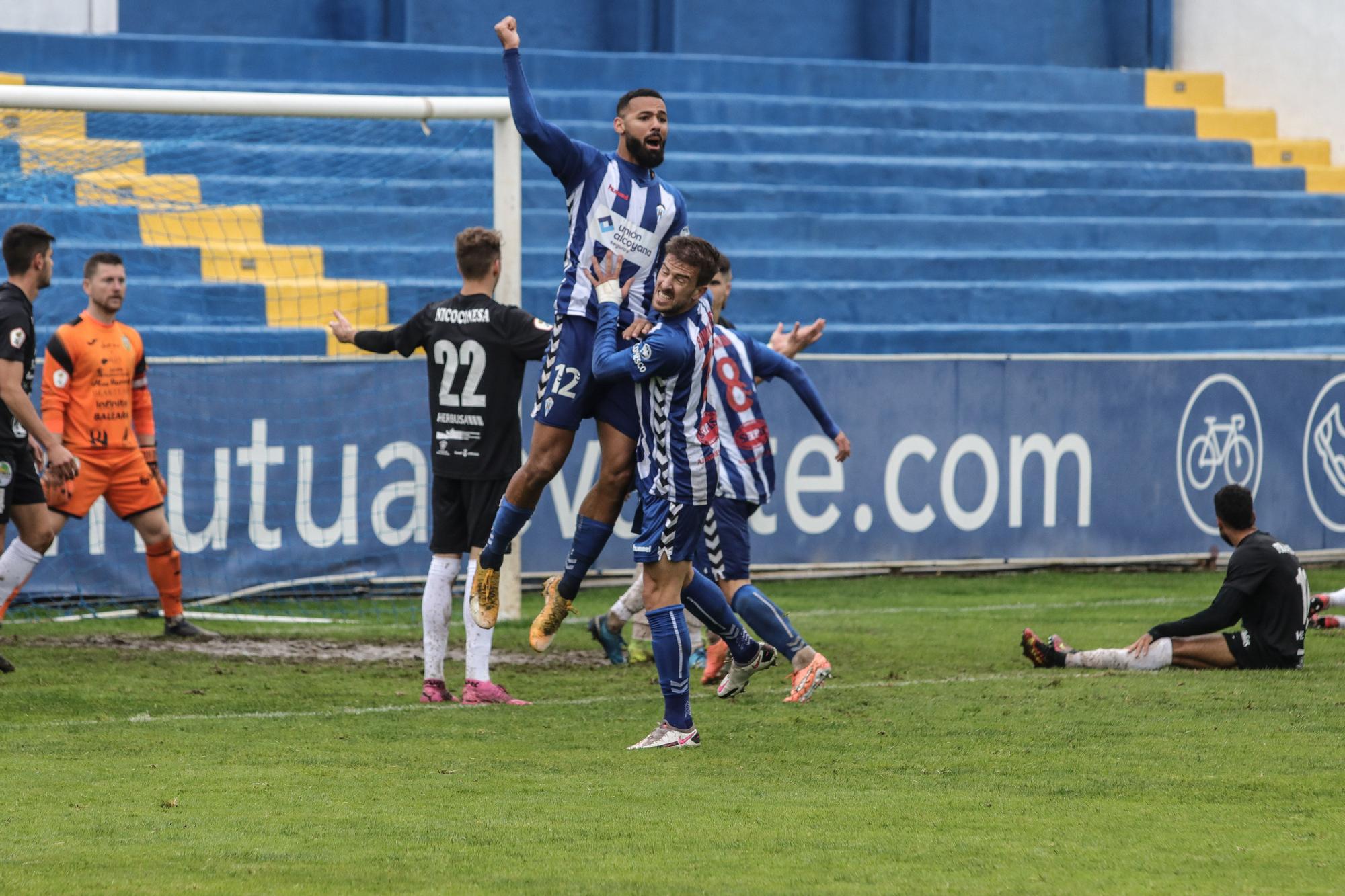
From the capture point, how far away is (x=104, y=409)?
9.05m

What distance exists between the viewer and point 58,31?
644 inches

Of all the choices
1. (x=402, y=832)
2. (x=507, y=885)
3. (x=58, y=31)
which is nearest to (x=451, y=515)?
(x=402, y=832)

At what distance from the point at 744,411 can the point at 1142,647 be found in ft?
6.93

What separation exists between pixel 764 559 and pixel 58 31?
884 cm

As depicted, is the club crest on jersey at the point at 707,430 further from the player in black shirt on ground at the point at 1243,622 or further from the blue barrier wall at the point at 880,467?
the blue barrier wall at the point at 880,467

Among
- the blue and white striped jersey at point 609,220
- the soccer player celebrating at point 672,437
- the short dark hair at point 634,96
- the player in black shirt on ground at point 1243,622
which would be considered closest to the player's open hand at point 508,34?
the blue and white striped jersey at point 609,220

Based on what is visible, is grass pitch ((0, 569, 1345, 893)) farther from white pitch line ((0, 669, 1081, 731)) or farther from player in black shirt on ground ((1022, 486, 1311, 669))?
player in black shirt on ground ((1022, 486, 1311, 669))

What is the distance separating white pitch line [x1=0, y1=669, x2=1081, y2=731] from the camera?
6656mm

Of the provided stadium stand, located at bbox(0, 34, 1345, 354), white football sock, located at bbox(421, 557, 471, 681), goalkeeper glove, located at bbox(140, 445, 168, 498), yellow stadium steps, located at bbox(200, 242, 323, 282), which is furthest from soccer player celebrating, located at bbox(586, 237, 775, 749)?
yellow stadium steps, located at bbox(200, 242, 323, 282)

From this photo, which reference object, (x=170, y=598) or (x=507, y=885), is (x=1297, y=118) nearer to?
(x=170, y=598)

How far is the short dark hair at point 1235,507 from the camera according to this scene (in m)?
7.96

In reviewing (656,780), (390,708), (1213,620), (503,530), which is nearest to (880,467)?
(1213,620)

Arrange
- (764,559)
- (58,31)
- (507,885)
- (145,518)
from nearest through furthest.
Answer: (507,885), (145,518), (764,559), (58,31)

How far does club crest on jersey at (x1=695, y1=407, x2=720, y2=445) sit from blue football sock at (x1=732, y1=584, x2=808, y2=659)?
1.30 meters
